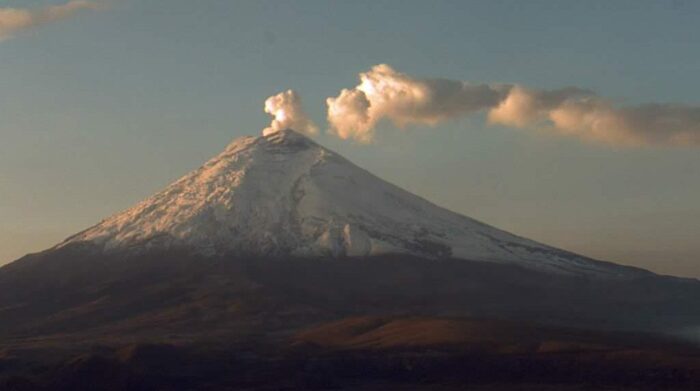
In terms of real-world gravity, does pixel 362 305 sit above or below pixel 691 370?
above

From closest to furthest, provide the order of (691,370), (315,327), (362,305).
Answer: (691,370) < (315,327) < (362,305)

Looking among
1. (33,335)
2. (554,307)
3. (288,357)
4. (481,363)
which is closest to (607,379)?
(481,363)

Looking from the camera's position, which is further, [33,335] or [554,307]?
[554,307]

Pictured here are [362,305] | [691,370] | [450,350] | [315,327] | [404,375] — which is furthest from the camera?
[362,305]

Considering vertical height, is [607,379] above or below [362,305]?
below

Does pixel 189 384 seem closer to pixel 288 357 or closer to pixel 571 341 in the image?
pixel 288 357

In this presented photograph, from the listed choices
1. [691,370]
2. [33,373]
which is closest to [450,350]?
[691,370]

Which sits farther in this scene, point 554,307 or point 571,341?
point 554,307

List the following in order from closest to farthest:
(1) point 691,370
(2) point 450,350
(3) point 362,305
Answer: (1) point 691,370 < (2) point 450,350 < (3) point 362,305

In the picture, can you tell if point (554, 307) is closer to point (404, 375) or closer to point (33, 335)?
point (404, 375)
